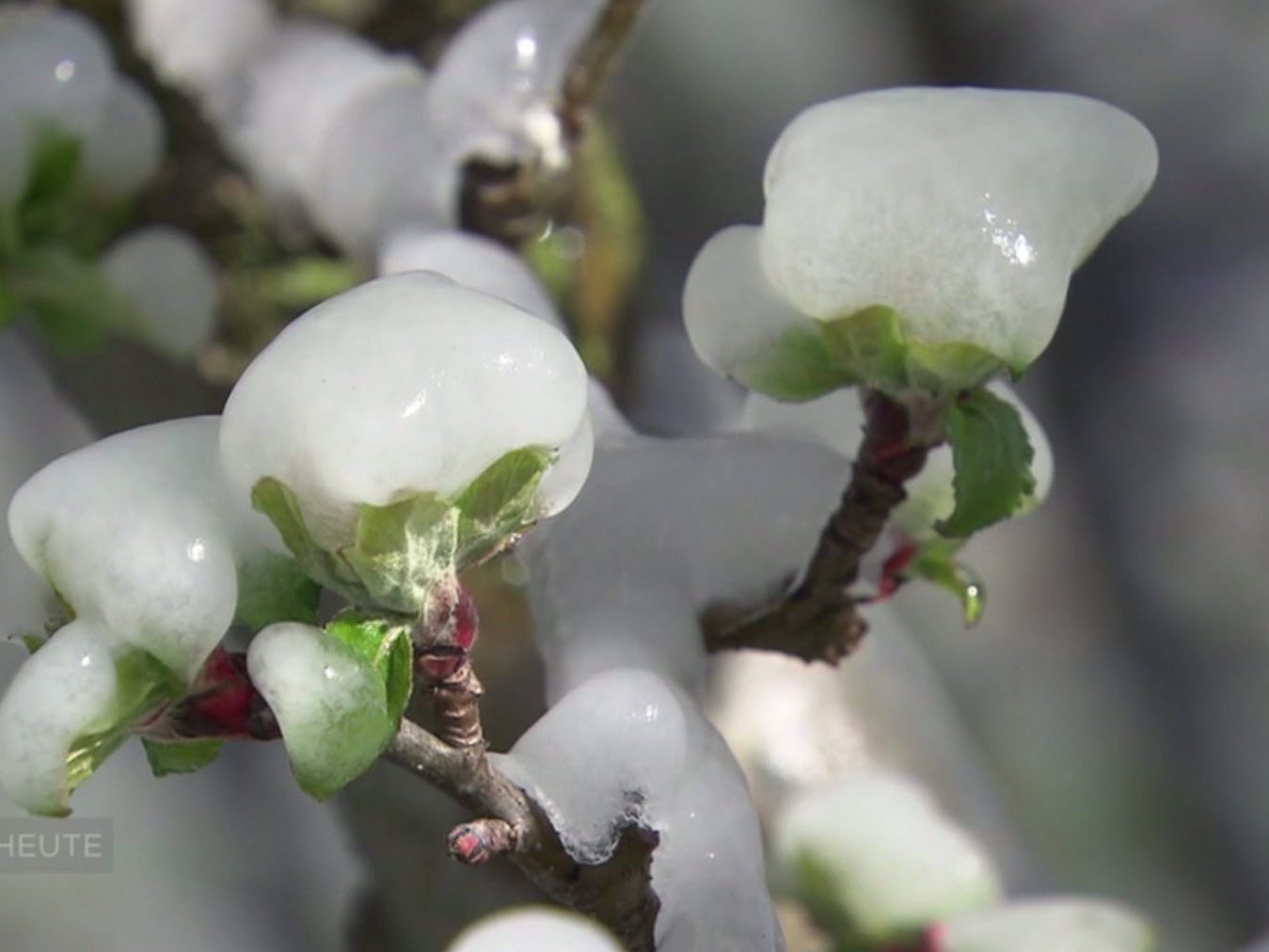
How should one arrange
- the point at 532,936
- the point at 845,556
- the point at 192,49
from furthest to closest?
the point at 192,49, the point at 845,556, the point at 532,936

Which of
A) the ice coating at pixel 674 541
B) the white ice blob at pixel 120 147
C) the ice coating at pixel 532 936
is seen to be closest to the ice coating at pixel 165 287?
the white ice blob at pixel 120 147

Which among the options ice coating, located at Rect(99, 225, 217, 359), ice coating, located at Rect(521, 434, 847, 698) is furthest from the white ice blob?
ice coating, located at Rect(521, 434, 847, 698)

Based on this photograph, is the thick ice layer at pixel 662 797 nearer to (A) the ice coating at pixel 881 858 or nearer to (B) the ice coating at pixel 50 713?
(B) the ice coating at pixel 50 713

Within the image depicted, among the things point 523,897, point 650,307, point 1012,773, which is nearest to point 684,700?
point 523,897

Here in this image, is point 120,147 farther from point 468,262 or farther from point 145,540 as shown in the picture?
point 145,540

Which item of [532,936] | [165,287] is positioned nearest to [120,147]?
[165,287]
